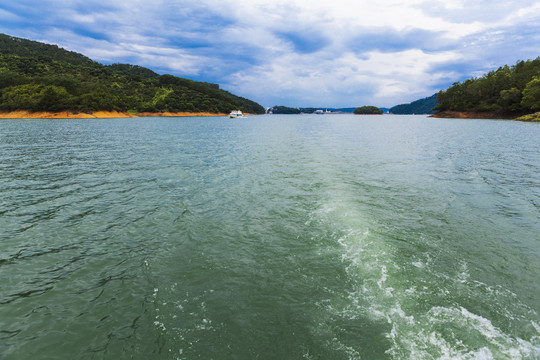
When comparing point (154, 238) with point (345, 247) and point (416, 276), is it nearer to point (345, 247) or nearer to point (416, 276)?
point (345, 247)

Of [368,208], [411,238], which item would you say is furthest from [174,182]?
[411,238]

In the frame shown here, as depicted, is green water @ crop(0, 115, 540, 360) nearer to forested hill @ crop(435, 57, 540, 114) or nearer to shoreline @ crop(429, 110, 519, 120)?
forested hill @ crop(435, 57, 540, 114)

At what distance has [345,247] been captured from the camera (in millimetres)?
9930

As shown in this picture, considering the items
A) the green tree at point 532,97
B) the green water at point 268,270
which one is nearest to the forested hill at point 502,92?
the green tree at point 532,97

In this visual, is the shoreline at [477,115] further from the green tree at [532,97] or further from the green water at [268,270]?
the green water at [268,270]

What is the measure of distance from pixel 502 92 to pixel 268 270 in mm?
169336

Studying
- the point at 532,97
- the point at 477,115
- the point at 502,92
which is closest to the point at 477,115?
the point at 477,115

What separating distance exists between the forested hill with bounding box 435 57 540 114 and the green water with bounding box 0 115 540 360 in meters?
137

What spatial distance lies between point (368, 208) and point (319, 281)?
7.55m

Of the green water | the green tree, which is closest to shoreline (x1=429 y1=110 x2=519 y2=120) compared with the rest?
the green tree

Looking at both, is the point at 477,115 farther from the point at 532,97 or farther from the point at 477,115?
the point at 532,97

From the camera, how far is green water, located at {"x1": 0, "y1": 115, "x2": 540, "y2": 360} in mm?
5594

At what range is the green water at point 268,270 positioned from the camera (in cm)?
559

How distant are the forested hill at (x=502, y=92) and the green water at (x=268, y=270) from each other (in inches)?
5409
